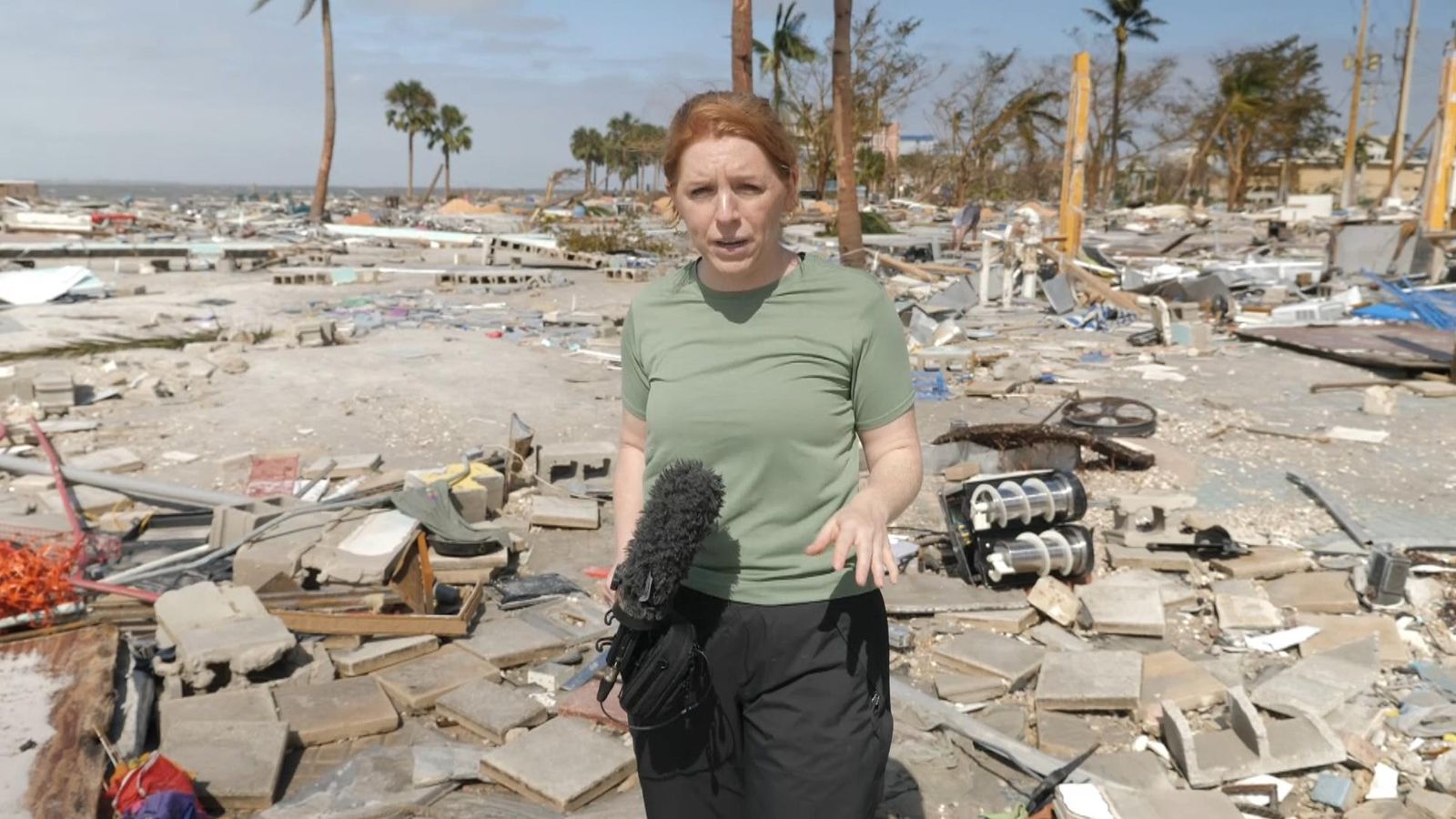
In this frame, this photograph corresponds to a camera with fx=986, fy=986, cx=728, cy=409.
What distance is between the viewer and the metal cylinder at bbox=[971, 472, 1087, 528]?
4781 millimetres

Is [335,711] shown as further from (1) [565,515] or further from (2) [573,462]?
(2) [573,462]

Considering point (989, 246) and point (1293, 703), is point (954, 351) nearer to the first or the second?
point (989, 246)

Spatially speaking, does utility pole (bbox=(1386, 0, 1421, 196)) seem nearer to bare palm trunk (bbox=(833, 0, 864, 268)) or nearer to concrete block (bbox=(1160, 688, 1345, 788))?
bare palm trunk (bbox=(833, 0, 864, 268))

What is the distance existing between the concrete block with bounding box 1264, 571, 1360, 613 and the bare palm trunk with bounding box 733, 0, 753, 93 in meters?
8.49

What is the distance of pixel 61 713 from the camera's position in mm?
3172

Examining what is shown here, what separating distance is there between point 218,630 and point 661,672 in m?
2.91

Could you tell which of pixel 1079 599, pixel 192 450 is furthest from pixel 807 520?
pixel 192 450

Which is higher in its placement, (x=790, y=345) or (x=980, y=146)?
(x=980, y=146)

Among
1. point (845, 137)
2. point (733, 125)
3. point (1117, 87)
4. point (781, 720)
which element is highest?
point (1117, 87)

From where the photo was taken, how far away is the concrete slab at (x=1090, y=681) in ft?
12.2

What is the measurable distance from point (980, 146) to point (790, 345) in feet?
114

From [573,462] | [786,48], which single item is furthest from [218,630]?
[786,48]

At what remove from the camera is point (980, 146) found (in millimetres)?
34062

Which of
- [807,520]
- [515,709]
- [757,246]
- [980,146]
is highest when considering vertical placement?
[980,146]
